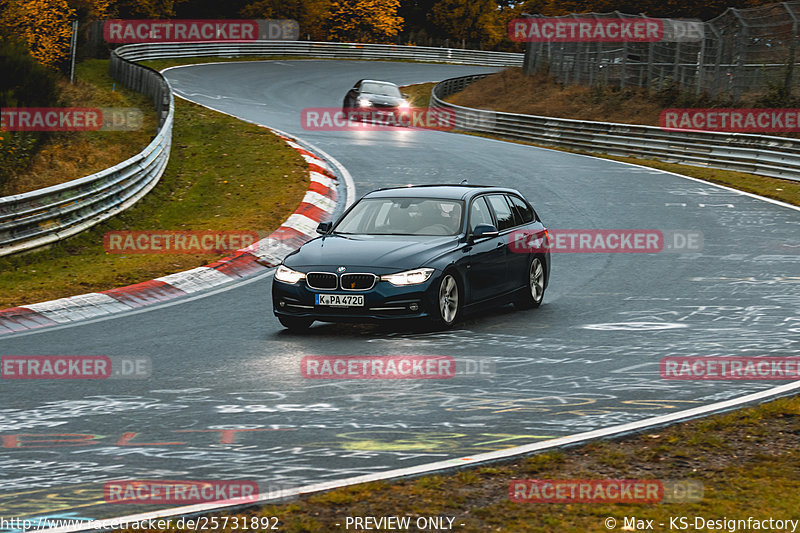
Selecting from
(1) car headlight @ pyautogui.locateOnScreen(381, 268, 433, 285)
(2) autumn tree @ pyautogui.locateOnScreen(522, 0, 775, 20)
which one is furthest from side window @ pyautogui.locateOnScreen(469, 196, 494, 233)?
(2) autumn tree @ pyautogui.locateOnScreen(522, 0, 775, 20)

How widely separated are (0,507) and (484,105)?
4414 centimetres

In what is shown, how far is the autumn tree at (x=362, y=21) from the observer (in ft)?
272

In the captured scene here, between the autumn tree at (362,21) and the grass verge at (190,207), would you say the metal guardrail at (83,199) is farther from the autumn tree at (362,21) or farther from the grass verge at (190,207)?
the autumn tree at (362,21)

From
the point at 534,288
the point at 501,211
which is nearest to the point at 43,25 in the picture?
the point at 501,211

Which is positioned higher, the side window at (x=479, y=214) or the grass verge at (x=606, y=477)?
the side window at (x=479, y=214)

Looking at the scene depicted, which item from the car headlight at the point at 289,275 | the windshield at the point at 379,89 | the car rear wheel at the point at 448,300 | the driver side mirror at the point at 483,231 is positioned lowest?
the car rear wheel at the point at 448,300

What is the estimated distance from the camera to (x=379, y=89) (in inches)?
1480

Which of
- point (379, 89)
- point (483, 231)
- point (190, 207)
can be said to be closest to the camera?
point (483, 231)

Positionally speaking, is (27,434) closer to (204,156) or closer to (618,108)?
(204,156)

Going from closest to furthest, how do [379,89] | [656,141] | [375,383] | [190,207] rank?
1. [375,383]
2. [190,207]
3. [656,141]
4. [379,89]

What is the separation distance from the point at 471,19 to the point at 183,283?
81.6m

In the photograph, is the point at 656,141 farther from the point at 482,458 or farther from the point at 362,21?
the point at 362,21

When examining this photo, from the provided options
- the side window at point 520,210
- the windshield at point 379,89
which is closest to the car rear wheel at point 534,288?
the side window at point 520,210

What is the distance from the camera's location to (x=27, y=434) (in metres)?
7.19
